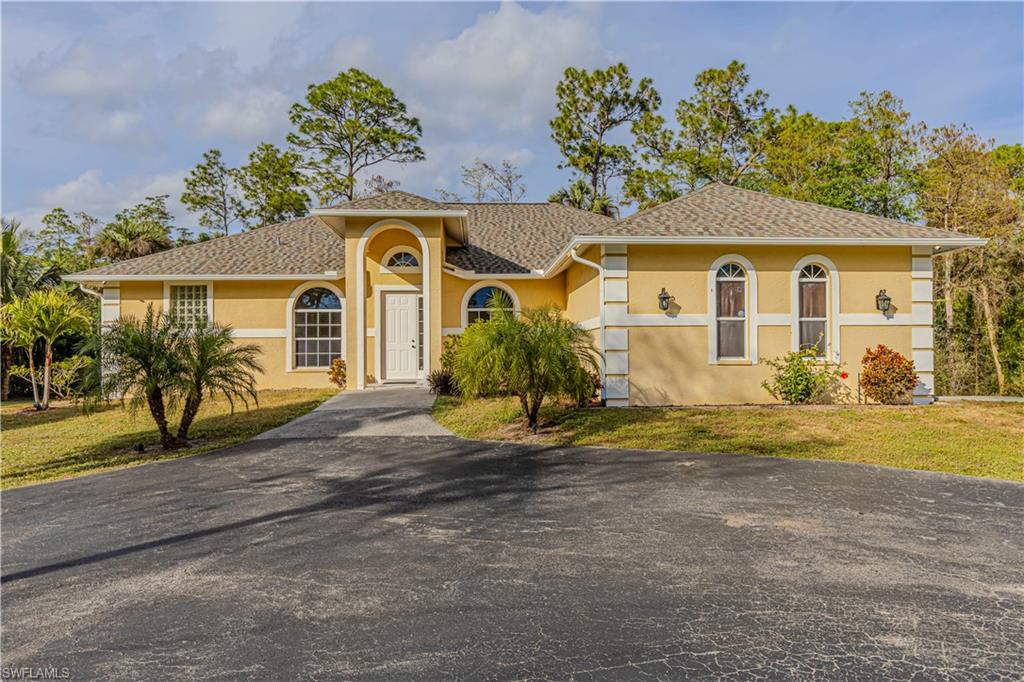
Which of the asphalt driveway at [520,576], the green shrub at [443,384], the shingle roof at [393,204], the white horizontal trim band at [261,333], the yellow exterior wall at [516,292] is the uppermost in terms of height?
the shingle roof at [393,204]

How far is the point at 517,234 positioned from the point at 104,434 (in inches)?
498

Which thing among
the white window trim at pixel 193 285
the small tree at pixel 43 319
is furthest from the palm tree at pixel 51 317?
the white window trim at pixel 193 285

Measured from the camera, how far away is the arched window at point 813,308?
12.6 m

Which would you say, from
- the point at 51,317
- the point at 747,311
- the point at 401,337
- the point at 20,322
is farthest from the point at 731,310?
the point at 20,322

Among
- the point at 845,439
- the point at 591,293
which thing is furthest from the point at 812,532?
the point at 591,293

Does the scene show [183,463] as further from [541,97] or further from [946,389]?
[541,97]

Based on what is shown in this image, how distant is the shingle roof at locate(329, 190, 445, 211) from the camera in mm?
14789

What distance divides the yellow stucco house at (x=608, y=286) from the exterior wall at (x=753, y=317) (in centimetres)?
3

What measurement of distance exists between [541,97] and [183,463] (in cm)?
2756

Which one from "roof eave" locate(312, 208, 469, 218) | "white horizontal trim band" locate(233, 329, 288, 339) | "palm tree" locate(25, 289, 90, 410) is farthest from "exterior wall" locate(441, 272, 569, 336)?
"palm tree" locate(25, 289, 90, 410)

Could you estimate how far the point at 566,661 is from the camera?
308 centimetres

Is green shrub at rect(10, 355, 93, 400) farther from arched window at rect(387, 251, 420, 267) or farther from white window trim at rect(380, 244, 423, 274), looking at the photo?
arched window at rect(387, 251, 420, 267)

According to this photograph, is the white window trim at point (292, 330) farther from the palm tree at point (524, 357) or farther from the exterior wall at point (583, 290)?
the palm tree at point (524, 357)

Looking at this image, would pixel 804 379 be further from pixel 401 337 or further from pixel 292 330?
pixel 292 330
